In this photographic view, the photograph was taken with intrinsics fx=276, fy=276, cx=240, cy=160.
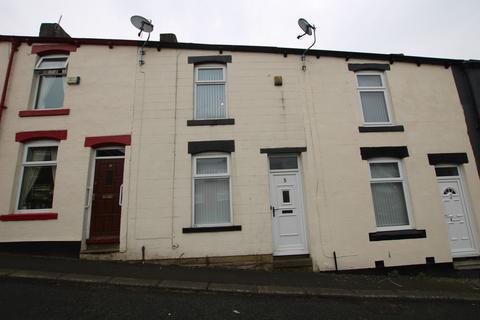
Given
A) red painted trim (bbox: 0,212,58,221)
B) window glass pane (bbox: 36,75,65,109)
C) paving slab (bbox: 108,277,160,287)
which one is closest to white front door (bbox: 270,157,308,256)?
paving slab (bbox: 108,277,160,287)

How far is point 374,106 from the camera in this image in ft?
27.0

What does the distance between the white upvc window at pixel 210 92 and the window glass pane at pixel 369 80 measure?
412cm

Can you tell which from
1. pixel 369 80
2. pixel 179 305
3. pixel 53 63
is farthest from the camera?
pixel 369 80

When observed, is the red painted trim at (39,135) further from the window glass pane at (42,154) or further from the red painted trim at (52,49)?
the red painted trim at (52,49)

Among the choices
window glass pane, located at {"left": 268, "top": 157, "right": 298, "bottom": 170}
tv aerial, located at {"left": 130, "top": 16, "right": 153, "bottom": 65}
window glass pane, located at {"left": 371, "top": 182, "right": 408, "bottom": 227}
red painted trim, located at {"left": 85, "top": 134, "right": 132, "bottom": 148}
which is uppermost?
tv aerial, located at {"left": 130, "top": 16, "right": 153, "bottom": 65}

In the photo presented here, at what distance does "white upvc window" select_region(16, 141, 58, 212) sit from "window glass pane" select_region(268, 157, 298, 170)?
5755 mm

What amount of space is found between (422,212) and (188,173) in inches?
247

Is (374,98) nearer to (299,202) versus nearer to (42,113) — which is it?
(299,202)

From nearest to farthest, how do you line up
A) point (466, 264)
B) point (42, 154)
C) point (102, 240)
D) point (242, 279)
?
1. point (242, 279)
2. point (102, 240)
3. point (466, 264)
4. point (42, 154)

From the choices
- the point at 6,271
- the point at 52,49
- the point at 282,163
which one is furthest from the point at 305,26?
the point at 6,271

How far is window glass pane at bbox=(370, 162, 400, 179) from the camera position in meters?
7.66

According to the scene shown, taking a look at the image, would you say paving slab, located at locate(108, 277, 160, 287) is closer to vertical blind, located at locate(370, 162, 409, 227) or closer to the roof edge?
vertical blind, located at locate(370, 162, 409, 227)

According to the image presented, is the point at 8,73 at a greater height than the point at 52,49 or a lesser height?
lesser

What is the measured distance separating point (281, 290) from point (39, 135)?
7.12m
